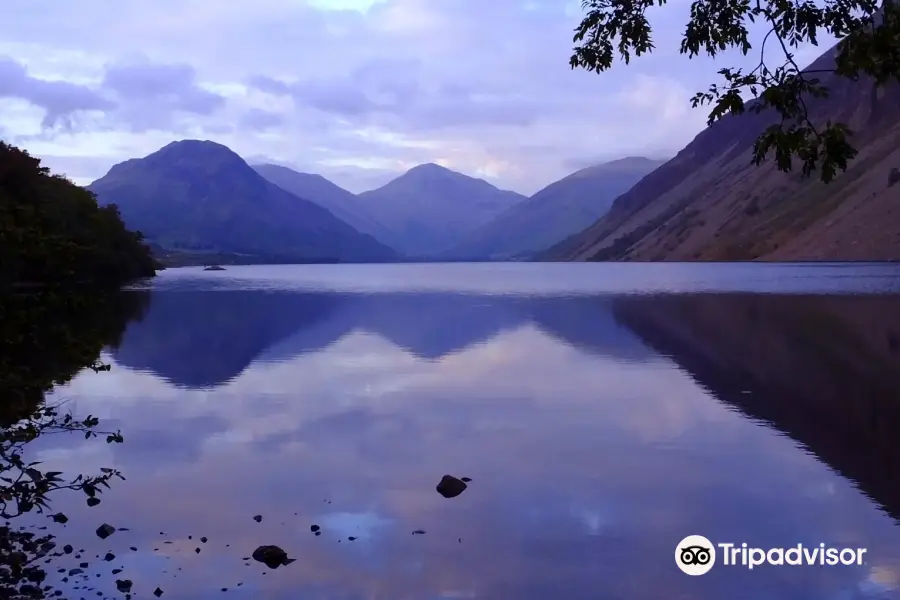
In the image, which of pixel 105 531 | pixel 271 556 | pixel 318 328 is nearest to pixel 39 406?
pixel 105 531

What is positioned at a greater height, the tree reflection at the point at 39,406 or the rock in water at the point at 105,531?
the tree reflection at the point at 39,406

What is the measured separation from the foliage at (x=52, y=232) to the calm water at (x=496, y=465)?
13.0 meters

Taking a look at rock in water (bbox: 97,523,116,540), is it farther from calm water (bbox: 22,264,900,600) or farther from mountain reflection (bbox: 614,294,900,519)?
mountain reflection (bbox: 614,294,900,519)

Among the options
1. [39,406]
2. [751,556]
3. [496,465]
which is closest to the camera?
[751,556]

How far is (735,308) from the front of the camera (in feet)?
263

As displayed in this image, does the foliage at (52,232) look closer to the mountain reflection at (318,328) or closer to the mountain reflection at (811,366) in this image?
the mountain reflection at (318,328)

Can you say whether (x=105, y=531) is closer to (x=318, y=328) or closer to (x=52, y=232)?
(x=318, y=328)

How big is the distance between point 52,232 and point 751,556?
8166 cm

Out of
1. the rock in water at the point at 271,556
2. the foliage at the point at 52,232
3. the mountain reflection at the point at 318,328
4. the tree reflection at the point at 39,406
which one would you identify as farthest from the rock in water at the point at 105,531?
the foliage at the point at 52,232

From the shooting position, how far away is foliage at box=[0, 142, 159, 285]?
198 feet

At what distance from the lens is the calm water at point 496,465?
15.8m

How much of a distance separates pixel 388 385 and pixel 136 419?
455 inches

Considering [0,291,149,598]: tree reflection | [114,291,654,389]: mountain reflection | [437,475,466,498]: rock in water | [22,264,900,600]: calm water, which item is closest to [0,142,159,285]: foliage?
[0,291,149,598]: tree reflection

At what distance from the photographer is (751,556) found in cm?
1662
